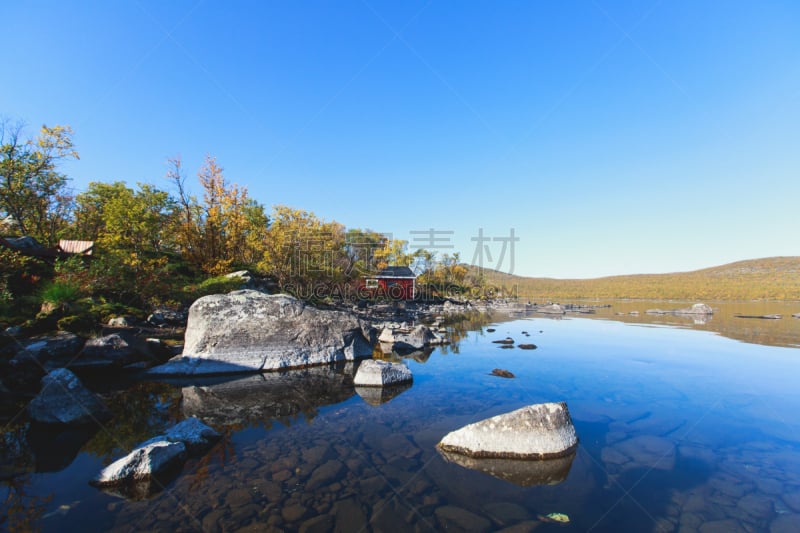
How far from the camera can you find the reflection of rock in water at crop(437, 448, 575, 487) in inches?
205

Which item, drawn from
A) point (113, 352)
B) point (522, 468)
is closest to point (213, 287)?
point (113, 352)

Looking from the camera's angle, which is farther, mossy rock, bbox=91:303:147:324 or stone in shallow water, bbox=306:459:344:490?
mossy rock, bbox=91:303:147:324

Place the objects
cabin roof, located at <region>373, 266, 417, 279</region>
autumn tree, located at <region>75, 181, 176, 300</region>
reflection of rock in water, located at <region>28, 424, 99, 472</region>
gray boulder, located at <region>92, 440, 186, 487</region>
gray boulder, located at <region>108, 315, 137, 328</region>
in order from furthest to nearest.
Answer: cabin roof, located at <region>373, 266, 417, 279</region> < autumn tree, located at <region>75, 181, 176, 300</region> < gray boulder, located at <region>108, 315, 137, 328</region> < reflection of rock in water, located at <region>28, 424, 99, 472</region> < gray boulder, located at <region>92, 440, 186, 487</region>

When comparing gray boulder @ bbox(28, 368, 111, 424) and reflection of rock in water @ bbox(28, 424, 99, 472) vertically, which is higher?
gray boulder @ bbox(28, 368, 111, 424)

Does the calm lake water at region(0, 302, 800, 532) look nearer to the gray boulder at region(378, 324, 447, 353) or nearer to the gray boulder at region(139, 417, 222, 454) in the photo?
the gray boulder at region(139, 417, 222, 454)

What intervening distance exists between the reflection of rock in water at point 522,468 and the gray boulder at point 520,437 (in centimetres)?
12

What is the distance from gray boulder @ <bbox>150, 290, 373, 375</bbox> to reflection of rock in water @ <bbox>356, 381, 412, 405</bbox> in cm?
357

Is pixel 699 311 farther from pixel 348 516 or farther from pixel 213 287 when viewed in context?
pixel 348 516

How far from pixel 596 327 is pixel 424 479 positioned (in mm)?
26403

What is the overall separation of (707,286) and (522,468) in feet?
366


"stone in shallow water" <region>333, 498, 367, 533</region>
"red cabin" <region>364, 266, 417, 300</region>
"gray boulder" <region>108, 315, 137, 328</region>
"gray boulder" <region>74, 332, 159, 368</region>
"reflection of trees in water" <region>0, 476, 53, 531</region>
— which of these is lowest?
"reflection of trees in water" <region>0, 476, 53, 531</region>

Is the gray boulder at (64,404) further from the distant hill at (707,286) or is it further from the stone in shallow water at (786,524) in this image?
the distant hill at (707,286)

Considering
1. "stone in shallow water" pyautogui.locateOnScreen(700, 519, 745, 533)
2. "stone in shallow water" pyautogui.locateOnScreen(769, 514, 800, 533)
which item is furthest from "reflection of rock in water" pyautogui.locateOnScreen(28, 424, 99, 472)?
"stone in shallow water" pyautogui.locateOnScreen(769, 514, 800, 533)

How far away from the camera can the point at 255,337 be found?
12234 mm
